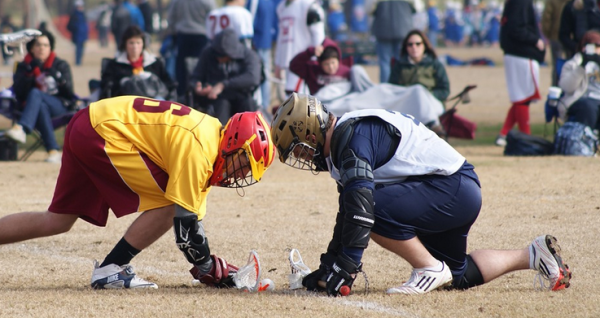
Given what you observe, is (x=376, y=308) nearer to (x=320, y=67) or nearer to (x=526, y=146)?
(x=526, y=146)

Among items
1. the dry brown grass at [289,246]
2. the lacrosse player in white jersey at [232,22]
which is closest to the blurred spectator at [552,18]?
the dry brown grass at [289,246]

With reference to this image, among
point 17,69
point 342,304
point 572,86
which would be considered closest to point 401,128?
point 342,304

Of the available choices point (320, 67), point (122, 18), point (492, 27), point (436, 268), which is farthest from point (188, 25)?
point (492, 27)

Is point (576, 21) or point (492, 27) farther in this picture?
point (492, 27)

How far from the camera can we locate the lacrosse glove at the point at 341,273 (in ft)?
14.8

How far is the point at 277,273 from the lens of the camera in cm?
546

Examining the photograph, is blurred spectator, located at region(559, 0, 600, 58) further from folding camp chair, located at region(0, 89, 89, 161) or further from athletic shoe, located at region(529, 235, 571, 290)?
athletic shoe, located at region(529, 235, 571, 290)

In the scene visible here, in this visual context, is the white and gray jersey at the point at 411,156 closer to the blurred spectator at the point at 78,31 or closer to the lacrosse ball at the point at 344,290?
the lacrosse ball at the point at 344,290

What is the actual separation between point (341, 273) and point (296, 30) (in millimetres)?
9143

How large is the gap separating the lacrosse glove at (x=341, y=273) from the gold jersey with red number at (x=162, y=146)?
0.78 meters

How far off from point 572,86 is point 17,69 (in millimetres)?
6899

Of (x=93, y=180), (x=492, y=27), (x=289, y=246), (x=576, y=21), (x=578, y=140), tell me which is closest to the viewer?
(x=93, y=180)

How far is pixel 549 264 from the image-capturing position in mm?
4793

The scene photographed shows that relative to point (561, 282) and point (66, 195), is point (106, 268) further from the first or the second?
point (561, 282)
